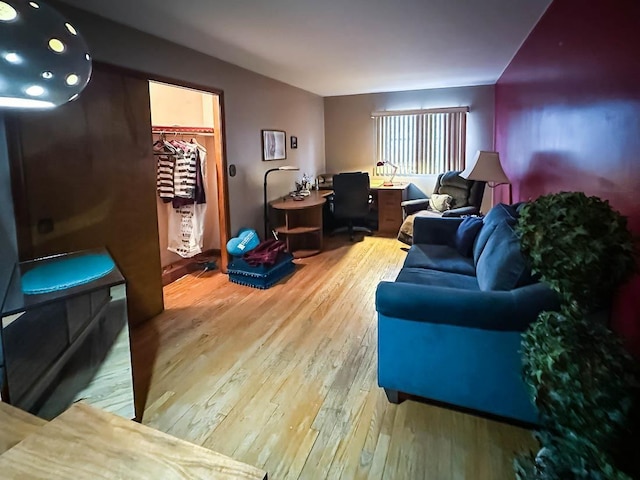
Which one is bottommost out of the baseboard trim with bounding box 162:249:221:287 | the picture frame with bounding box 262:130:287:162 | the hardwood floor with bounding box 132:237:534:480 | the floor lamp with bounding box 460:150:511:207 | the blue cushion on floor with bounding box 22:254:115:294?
the hardwood floor with bounding box 132:237:534:480

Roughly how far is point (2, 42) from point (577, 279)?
1.71 metres

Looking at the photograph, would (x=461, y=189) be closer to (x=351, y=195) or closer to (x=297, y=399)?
(x=351, y=195)

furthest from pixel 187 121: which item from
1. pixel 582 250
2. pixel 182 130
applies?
pixel 582 250

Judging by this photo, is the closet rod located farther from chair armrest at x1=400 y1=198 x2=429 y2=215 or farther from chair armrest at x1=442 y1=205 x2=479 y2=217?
chair armrest at x1=442 y1=205 x2=479 y2=217

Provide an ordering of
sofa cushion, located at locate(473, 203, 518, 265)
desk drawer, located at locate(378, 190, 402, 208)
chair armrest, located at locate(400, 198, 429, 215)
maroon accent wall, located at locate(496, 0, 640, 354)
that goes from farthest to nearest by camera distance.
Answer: desk drawer, located at locate(378, 190, 402, 208)
chair armrest, located at locate(400, 198, 429, 215)
sofa cushion, located at locate(473, 203, 518, 265)
maroon accent wall, located at locate(496, 0, 640, 354)

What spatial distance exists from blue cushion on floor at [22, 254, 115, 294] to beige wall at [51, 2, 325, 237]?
1.44 m

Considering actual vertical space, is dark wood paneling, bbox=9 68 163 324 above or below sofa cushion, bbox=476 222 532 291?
above

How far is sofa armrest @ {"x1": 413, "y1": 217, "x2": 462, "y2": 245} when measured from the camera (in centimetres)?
376

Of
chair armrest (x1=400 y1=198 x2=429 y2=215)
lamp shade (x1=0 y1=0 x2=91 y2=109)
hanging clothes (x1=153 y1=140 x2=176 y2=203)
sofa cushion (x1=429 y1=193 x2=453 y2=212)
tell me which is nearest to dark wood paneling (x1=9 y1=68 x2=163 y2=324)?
hanging clothes (x1=153 y1=140 x2=176 y2=203)

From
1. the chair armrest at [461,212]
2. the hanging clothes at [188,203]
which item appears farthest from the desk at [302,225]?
the chair armrest at [461,212]

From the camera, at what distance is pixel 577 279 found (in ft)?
4.53

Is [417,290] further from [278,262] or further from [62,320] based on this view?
[278,262]

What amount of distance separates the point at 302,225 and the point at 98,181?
288 cm

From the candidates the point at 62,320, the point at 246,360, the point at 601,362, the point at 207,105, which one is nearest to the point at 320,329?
the point at 246,360
